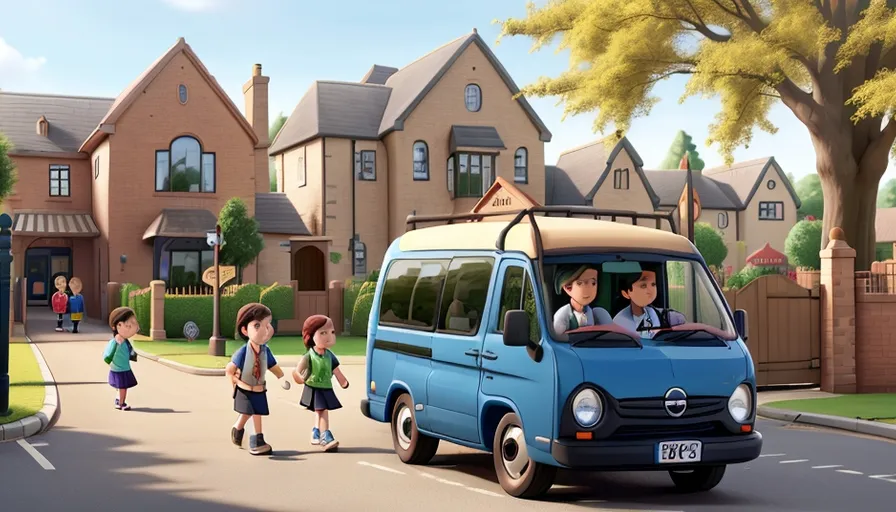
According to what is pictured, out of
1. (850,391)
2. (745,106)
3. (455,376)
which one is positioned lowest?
(850,391)

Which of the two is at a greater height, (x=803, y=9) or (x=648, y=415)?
(x=803, y=9)

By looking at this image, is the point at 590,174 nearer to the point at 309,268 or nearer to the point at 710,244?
the point at 710,244

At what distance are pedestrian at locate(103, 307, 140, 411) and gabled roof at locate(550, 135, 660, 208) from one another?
41.2 m

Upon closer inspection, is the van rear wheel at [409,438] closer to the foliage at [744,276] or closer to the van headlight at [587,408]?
the van headlight at [587,408]

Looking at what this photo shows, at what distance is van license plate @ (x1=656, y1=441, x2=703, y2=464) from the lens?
861 centimetres

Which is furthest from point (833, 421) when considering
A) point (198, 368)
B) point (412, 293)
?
point (198, 368)

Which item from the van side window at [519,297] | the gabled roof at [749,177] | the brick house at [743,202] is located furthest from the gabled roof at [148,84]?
the gabled roof at [749,177]

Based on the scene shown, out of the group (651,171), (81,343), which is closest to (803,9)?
(81,343)

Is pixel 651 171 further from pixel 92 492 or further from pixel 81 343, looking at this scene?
pixel 92 492

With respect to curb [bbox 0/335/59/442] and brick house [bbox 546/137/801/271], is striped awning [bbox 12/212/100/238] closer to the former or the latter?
curb [bbox 0/335/59/442]

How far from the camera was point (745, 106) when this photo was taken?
26250mm

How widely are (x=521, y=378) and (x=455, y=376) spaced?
1235mm

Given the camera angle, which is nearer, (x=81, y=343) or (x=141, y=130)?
(x=81, y=343)

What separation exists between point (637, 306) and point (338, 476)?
3181mm
